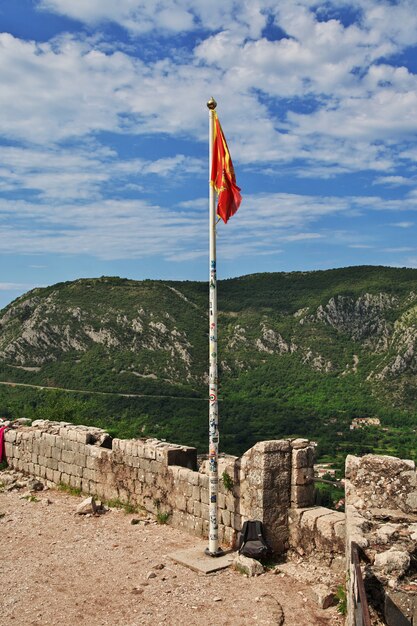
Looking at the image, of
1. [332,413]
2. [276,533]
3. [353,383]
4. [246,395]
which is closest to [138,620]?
[276,533]

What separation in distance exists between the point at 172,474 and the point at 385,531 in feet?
15.7

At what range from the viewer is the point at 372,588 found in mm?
5121

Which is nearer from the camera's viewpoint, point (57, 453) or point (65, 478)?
point (65, 478)

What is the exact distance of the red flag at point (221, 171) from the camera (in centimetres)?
898

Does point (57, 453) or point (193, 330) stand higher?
point (193, 330)

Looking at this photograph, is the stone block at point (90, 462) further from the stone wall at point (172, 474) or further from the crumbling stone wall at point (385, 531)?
the crumbling stone wall at point (385, 531)

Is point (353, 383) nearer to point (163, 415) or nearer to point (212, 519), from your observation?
point (163, 415)

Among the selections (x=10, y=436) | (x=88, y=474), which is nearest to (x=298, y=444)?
A: (x=88, y=474)

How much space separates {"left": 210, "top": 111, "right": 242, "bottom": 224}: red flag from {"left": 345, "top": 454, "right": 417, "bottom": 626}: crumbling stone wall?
4.07 metres

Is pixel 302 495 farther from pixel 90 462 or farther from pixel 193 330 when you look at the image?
pixel 193 330

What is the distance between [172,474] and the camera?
10.2 metres

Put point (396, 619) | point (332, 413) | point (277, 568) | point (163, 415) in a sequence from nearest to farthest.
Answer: point (396, 619) → point (277, 568) → point (163, 415) → point (332, 413)

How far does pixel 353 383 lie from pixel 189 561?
44.3 metres

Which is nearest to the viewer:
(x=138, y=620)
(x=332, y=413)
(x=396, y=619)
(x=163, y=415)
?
(x=396, y=619)
